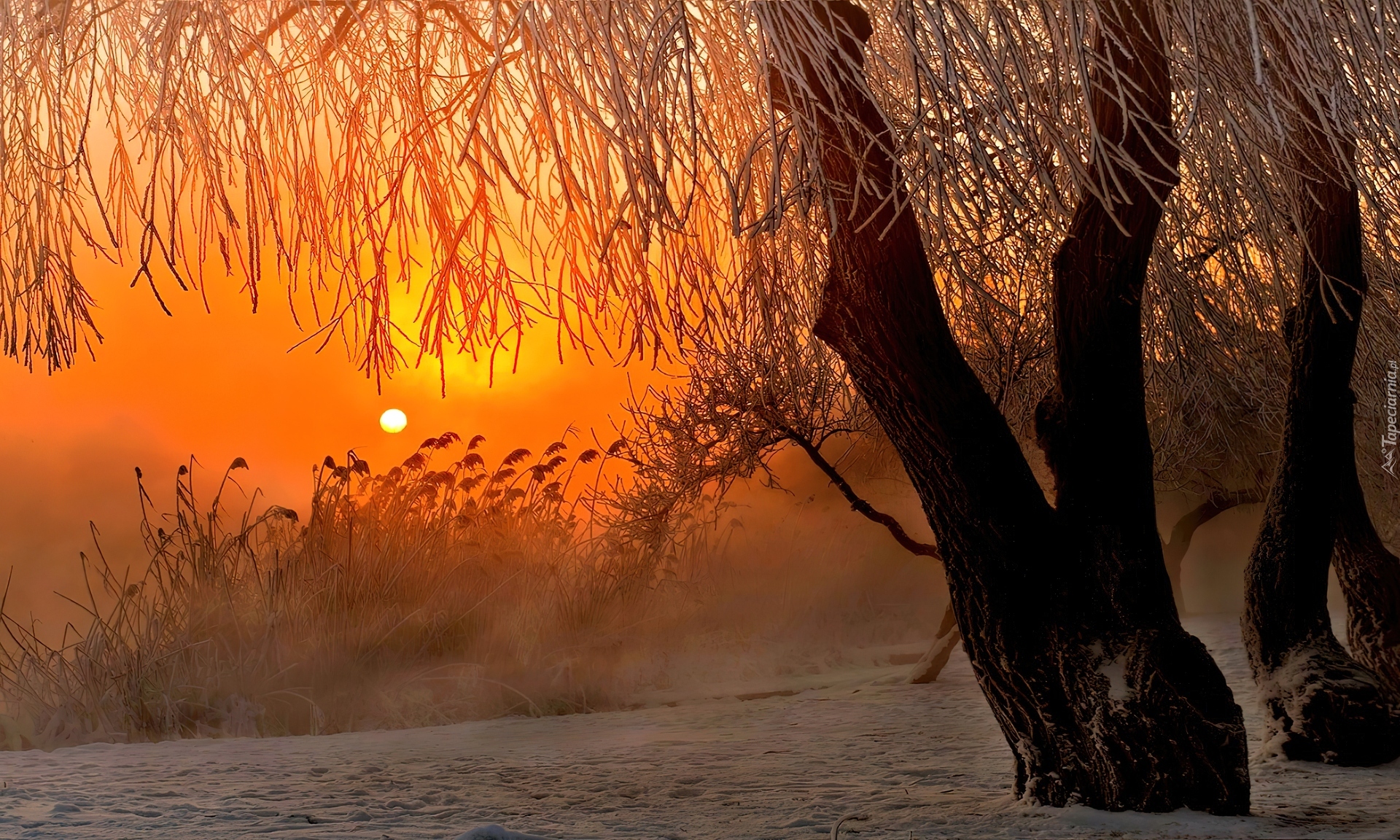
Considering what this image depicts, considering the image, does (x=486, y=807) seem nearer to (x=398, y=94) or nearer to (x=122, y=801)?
(x=122, y=801)

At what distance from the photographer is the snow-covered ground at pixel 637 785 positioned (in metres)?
2.89

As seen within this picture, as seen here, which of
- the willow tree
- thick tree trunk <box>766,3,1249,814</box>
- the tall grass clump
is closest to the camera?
the willow tree

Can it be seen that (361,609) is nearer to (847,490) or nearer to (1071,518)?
(847,490)

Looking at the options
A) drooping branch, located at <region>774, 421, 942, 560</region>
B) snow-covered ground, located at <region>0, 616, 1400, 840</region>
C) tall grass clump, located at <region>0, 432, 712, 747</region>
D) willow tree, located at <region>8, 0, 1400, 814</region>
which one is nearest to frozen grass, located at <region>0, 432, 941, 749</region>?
tall grass clump, located at <region>0, 432, 712, 747</region>

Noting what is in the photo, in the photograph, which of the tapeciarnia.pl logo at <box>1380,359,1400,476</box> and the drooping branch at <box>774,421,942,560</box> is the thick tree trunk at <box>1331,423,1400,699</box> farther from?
the drooping branch at <box>774,421,942,560</box>

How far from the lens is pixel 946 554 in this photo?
287 centimetres

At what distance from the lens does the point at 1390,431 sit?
5.03m

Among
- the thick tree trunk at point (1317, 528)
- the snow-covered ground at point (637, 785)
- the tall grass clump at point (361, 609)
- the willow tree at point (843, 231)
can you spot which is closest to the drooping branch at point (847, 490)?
the snow-covered ground at point (637, 785)

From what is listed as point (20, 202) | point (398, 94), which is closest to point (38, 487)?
point (20, 202)

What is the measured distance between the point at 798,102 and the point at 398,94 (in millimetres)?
1109

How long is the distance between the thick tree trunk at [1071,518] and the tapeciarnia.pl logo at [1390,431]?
2430 mm

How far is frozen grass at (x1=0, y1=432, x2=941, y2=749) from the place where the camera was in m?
4.83

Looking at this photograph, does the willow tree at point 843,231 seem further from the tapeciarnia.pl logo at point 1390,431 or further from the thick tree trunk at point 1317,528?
the tapeciarnia.pl logo at point 1390,431

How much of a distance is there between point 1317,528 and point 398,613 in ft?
13.2
